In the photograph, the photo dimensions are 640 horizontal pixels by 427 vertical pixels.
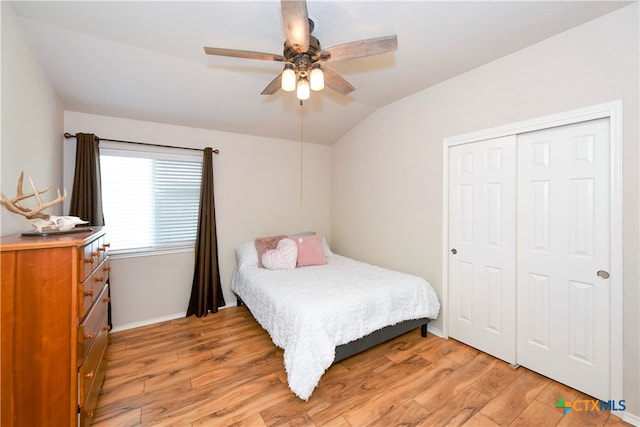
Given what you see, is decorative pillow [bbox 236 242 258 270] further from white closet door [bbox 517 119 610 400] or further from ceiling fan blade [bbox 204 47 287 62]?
white closet door [bbox 517 119 610 400]

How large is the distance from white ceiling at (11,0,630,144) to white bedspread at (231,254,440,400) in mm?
1986

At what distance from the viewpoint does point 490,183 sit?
237 centimetres

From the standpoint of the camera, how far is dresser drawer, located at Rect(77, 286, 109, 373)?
1360 millimetres

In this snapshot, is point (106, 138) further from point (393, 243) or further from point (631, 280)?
point (631, 280)

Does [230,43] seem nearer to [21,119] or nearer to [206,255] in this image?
[21,119]

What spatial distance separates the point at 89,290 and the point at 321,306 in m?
1.43

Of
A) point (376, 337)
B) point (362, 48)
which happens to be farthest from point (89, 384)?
point (362, 48)

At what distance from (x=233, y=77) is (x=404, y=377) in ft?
10.1

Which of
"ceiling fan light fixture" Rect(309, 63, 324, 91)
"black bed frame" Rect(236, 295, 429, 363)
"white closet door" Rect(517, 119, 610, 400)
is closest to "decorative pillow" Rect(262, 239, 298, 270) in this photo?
"black bed frame" Rect(236, 295, 429, 363)

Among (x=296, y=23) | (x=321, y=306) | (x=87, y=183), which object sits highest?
(x=296, y=23)

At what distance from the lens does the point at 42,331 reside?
124 cm

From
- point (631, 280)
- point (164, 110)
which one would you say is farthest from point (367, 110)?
point (631, 280)

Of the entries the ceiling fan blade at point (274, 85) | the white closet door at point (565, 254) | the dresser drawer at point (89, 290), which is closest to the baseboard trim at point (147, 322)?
the dresser drawer at point (89, 290)

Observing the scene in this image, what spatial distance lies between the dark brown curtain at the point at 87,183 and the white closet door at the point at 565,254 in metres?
3.92
